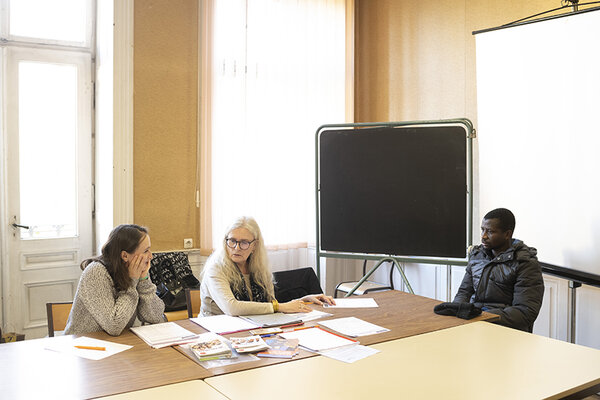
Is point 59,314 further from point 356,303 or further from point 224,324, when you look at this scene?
point 356,303

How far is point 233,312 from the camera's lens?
2750 mm

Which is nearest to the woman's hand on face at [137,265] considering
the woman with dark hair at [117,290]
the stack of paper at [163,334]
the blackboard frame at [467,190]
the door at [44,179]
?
the woman with dark hair at [117,290]

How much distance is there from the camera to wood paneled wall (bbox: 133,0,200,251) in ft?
14.2

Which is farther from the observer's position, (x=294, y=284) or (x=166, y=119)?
(x=166, y=119)

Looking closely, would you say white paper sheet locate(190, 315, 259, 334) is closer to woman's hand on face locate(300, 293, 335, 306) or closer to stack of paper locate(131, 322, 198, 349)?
stack of paper locate(131, 322, 198, 349)

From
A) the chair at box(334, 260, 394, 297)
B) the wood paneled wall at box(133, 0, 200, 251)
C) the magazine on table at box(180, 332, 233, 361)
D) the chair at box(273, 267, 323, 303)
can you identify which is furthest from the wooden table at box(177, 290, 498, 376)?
the wood paneled wall at box(133, 0, 200, 251)

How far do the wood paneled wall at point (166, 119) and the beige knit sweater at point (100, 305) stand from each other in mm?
1861

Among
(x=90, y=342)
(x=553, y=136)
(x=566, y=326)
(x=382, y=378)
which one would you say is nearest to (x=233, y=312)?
(x=90, y=342)

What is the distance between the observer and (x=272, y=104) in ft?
16.0

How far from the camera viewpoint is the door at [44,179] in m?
4.21

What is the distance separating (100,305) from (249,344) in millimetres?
705

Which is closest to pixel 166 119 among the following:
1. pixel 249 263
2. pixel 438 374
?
pixel 249 263

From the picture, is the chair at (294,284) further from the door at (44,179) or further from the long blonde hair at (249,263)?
the door at (44,179)

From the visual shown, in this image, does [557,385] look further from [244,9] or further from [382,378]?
[244,9]
